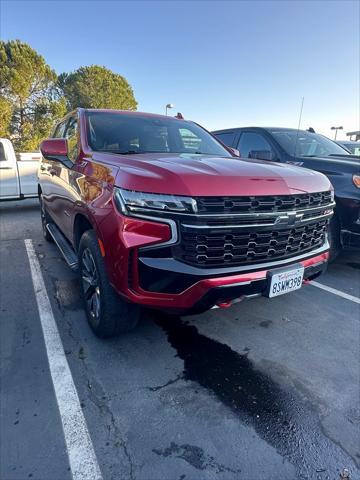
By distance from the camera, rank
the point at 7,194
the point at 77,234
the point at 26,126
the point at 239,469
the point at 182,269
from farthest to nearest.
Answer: the point at 26,126 < the point at 7,194 < the point at 77,234 < the point at 182,269 < the point at 239,469

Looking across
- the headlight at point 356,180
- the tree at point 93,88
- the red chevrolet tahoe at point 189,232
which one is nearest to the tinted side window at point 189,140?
the red chevrolet tahoe at point 189,232

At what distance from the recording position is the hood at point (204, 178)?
2.08m

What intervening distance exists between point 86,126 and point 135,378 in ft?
7.80

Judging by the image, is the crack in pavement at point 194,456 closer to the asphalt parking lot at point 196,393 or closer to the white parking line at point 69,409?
the asphalt parking lot at point 196,393

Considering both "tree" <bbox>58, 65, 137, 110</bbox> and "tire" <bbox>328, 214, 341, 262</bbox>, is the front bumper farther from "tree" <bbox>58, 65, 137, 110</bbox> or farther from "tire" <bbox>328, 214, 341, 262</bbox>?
"tree" <bbox>58, 65, 137, 110</bbox>

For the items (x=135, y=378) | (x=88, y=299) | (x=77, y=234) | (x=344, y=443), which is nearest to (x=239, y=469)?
(x=344, y=443)

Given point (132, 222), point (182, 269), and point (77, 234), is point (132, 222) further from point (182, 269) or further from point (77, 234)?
point (77, 234)

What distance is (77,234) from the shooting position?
10.5 feet

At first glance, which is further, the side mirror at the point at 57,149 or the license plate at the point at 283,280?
the side mirror at the point at 57,149

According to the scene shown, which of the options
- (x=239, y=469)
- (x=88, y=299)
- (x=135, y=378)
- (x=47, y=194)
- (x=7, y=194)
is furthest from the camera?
(x=7, y=194)

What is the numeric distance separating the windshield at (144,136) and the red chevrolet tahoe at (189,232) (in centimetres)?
20

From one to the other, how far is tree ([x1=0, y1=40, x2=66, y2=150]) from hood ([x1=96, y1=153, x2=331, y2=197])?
74.4ft

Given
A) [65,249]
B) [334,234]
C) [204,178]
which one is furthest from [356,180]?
[65,249]

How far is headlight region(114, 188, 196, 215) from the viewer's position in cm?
206
